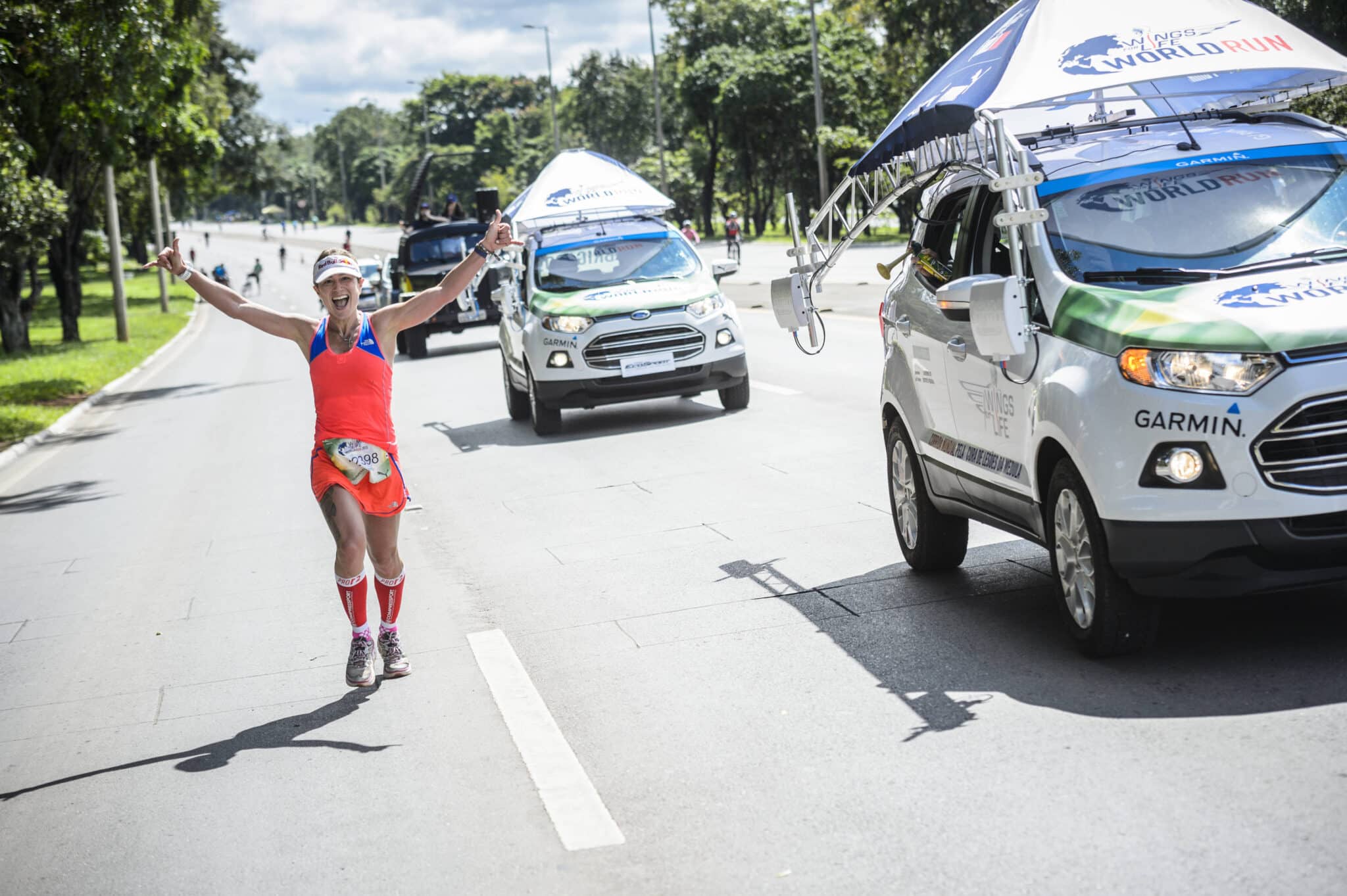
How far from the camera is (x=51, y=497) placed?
1501 centimetres

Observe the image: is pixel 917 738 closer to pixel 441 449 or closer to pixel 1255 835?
pixel 1255 835

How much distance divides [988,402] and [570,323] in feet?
30.0

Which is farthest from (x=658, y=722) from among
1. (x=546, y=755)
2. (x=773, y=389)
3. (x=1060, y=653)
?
(x=773, y=389)

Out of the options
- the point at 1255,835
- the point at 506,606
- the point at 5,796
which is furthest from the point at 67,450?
the point at 1255,835

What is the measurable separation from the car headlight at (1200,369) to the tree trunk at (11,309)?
32946mm

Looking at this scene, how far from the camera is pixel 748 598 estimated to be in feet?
26.2

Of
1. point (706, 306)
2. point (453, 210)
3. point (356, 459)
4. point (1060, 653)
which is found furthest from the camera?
point (453, 210)

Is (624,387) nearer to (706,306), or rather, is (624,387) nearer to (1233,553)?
(706,306)

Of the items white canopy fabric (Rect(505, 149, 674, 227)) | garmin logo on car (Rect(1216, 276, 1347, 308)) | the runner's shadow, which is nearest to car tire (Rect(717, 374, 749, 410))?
white canopy fabric (Rect(505, 149, 674, 227))

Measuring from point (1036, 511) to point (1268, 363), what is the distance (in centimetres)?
126

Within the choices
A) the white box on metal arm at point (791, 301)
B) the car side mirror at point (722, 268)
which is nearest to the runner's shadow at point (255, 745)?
the white box on metal arm at point (791, 301)

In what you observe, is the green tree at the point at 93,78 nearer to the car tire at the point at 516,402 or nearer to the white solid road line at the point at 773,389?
the car tire at the point at 516,402

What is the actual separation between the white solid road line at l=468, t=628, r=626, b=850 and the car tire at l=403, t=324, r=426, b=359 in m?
21.3

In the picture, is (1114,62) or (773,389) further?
(773,389)
